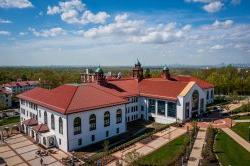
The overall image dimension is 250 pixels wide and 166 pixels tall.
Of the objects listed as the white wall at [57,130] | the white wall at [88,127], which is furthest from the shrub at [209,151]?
the white wall at [57,130]

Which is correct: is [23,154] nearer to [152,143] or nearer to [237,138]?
[152,143]

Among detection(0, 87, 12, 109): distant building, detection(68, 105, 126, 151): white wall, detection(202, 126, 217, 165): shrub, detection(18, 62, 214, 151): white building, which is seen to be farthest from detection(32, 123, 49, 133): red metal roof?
detection(0, 87, 12, 109): distant building

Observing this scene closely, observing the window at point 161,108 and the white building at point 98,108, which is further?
the window at point 161,108

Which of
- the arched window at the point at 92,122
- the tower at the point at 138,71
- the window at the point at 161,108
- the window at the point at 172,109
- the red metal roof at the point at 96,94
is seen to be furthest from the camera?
the tower at the point at 138,71

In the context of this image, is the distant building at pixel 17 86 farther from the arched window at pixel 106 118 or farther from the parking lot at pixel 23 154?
the arched window at pixel 106 118

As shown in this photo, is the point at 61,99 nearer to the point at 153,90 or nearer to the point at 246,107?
the point at 153,90

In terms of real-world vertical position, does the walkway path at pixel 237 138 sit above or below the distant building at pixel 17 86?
below
